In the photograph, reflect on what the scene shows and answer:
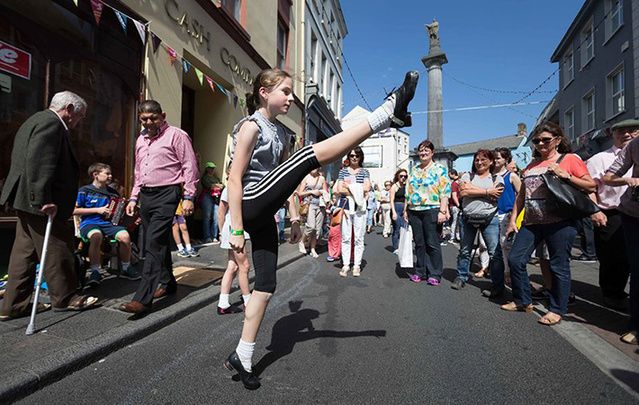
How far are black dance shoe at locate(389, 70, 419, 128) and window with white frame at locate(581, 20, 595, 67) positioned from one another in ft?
61.7

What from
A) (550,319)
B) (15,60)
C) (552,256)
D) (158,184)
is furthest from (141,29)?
(550,319)

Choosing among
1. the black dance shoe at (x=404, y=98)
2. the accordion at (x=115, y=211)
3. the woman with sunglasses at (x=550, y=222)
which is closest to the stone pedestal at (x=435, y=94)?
the woman with sunglasses at (x=550, y=222)

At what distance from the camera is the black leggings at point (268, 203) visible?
6.44 ft

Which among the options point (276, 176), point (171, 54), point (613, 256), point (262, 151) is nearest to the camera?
point (276, 176)

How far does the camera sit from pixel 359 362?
2.40 metres

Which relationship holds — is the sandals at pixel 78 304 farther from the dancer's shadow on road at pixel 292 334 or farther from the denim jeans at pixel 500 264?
the denim jeans at pixel 500 264

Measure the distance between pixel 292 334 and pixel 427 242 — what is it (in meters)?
2.49

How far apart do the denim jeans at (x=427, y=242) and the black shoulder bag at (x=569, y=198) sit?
5.46 ft

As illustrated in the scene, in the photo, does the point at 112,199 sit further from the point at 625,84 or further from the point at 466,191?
the point at 625,84

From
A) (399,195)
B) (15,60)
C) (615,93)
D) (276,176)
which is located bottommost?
(276,176)

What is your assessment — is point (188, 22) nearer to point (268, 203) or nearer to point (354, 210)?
point (354, 210)

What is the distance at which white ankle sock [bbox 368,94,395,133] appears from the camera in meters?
1.98

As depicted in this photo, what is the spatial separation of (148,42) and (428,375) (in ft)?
20.5

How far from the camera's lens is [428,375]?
2.24m
